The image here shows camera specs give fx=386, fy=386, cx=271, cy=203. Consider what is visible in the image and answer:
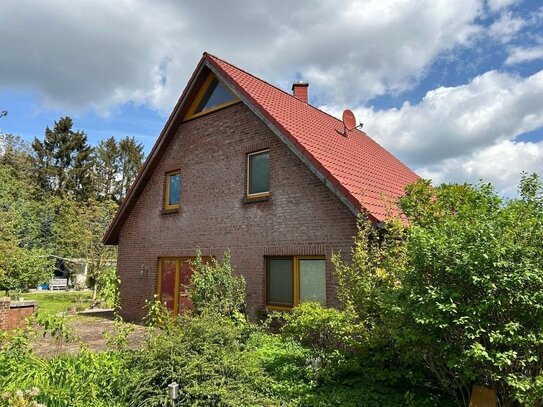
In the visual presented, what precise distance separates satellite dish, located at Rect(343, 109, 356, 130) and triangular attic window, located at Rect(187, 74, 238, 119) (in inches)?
179

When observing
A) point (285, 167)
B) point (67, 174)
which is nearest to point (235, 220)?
point (285, 167)

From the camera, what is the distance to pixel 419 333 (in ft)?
14.8

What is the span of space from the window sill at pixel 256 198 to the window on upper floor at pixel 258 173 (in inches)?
2.2

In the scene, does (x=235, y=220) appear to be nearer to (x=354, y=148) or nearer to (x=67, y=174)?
(x=354, y=148)

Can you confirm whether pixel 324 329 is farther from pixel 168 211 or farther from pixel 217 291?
pixel 168 211

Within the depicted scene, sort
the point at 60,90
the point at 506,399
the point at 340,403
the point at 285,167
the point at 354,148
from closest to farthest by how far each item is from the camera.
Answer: the point at 506,399, the point at 340,403, the point at 285,167, the point at 354,148, the point at 60,90

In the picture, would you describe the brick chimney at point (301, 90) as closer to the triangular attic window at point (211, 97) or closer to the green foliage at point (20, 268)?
the triangular attic window at point (211, 97)

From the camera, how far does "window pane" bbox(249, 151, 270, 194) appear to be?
35.3ft

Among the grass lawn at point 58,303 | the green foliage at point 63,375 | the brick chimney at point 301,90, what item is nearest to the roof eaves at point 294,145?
the green foliage at point 63,375

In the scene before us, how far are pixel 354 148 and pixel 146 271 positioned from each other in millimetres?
8562

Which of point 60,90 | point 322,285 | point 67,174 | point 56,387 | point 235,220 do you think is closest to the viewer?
point 56,387

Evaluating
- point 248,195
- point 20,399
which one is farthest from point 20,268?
point 20,399

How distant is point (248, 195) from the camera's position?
1105cm

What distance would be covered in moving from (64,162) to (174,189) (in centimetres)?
4220
